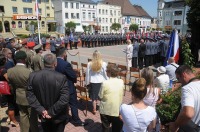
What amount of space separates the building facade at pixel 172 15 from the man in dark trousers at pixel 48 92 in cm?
6964

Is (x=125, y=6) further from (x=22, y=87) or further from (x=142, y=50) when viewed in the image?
(x=22, y=87)

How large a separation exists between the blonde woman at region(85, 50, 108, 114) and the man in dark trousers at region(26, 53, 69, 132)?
2.12 m

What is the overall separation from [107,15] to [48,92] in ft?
215

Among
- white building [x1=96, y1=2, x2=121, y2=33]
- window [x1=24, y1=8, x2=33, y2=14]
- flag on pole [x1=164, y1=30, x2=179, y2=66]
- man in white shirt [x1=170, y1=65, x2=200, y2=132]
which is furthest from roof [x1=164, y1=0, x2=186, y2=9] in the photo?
man in white shirt [x1=170, y1=65, x2=200, y2=132]

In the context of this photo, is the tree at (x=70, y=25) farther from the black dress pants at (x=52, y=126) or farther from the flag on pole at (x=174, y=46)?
the black dress pants at (x=52, y=126)

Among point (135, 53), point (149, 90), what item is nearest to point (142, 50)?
point (135, 53)

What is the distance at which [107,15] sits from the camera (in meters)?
66.0

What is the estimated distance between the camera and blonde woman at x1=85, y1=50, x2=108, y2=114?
5312 millimetres

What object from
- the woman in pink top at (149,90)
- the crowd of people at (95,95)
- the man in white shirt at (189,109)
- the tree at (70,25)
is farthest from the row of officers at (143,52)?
the tree at (70,25)

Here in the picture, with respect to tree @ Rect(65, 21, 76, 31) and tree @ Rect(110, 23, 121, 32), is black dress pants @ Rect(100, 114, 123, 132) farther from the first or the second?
tree @ Rect(110, 23, 121, 32)

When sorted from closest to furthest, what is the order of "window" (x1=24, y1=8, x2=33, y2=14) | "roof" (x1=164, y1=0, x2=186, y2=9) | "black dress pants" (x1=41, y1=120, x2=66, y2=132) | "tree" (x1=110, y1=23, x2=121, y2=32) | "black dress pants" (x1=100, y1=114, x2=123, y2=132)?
"black dress pants" (x1=41, y1=120, x2=66, y2=132) → "black dress pants" (x1=100, y1=114, x2=123, y2=132) → "window" (x1=24, y1=8, x2=33, y2=14) → "tree" (x1=110, y1=23, x2=121, y2=32) → "roof" (x1=164, y1=0, x2=186, y2=9)

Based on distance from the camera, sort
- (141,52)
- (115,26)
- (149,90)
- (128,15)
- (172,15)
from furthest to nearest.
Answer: (128,15) < (172,15) < (115,26) < (141,52) < (149,90)

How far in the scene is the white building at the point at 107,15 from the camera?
63.8 m

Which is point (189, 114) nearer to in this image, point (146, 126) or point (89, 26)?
point (146, 126)
